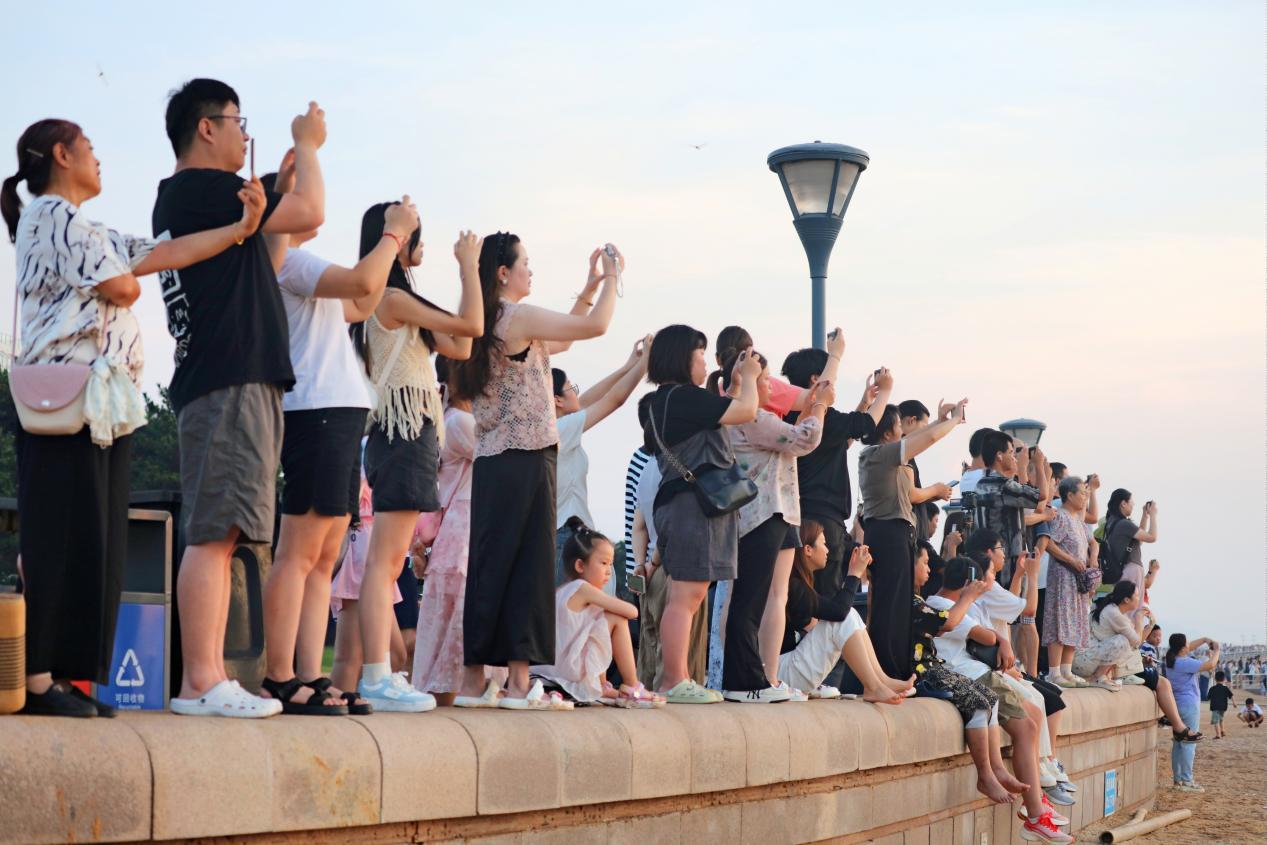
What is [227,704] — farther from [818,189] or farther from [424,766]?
[818,189]

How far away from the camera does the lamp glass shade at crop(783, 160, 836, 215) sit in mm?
11953

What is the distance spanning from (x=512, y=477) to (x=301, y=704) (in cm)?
179

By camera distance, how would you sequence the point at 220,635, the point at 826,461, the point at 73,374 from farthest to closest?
the point at 826,461, the point at 220,635, the point at 73,374

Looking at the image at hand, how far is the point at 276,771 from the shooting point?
15.3 ft

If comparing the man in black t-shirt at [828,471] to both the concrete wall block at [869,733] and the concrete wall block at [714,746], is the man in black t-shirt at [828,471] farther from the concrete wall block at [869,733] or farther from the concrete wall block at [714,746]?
the concrete wall block at [714,746]

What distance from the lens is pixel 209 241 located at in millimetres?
5320

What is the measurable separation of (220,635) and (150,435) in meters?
52.3

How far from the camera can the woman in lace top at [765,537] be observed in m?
8.80

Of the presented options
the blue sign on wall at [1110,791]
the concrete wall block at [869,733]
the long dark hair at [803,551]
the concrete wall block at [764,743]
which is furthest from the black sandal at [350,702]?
the blue sign on wall at [1110,791]

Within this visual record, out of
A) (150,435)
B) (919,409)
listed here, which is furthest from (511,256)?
(150,435)

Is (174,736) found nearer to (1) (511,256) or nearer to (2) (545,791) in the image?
(2) (545,791)

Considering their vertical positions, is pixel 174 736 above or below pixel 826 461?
below

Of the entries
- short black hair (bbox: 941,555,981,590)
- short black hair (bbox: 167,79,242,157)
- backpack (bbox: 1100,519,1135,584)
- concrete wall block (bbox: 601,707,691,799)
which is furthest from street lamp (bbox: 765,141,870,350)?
backpack (bbox: 1100,519,1135,584)

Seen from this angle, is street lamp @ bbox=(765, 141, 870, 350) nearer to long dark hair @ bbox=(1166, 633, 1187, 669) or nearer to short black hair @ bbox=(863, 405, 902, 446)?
short black hair @ bbox=(863, 405, 902, 446)
